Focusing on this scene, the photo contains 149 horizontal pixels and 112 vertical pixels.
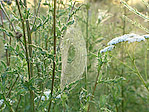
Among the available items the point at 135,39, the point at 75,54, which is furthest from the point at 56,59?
the point at 75,54

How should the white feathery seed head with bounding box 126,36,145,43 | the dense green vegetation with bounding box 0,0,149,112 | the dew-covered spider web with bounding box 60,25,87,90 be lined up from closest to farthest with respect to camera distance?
the dense green vegetation with bounding box 0,0,149,112, the white feathery seed head with bounding box 126,36,145,43, the dew-covered spider web with bounding box 60,25,87,90

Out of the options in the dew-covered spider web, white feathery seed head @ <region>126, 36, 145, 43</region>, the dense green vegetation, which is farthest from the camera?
the dew-covered spider web

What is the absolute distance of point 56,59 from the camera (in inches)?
40.9

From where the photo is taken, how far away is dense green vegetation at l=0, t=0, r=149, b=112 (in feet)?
3.19

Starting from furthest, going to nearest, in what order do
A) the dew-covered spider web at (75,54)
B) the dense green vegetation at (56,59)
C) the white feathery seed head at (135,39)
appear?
1. the dew-covered spider web at (75,54)
2. the white feathery seed head at (135,39)
3. the dense green vegetation at (56,59)

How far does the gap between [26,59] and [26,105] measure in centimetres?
130

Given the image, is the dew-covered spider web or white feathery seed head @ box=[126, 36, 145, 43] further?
the dew-covered spider web

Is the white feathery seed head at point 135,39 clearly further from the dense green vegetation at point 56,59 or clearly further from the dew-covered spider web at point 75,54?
the dew-covered spider web at point 75,54

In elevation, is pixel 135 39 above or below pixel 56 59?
above

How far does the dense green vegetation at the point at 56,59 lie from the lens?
0.97m

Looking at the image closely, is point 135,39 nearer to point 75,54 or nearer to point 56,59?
point 56,59

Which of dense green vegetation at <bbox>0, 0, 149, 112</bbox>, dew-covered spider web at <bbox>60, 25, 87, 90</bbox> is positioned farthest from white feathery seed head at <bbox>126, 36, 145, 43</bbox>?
dew-covered spider web at <bbox>60, 25, 87, 90</bbox>

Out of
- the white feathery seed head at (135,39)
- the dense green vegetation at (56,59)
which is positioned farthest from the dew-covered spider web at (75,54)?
the white feathery seed head at (135,39)

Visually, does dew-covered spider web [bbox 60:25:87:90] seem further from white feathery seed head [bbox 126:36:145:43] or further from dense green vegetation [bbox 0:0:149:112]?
white feathery seed head [bbox 126:36:145:43]
